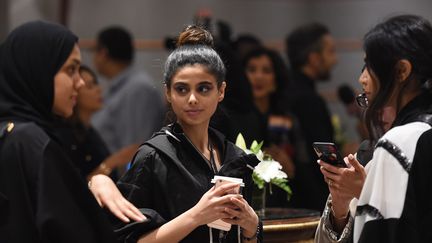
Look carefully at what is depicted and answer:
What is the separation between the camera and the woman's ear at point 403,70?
3.25 metres

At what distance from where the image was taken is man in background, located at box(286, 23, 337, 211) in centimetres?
621

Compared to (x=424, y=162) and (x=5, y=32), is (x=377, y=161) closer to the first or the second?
(x=424, y=162)

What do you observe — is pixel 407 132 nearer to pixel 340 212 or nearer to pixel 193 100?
pixel 340 212

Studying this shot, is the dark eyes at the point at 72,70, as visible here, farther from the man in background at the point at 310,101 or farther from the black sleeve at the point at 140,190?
the man in background at the point at 310,101

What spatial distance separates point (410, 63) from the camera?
3254 millimetres

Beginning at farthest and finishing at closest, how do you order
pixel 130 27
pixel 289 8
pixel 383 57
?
1. pixel 289 8
2. pixel 130 27
3. pixel 383 57

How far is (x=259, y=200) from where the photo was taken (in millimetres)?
4094

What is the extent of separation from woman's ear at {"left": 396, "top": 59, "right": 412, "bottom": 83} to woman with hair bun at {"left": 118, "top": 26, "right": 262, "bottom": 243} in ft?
2.41

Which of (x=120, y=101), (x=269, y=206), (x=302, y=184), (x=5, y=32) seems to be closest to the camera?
(x=269, y=206)

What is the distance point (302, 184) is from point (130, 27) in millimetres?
3123

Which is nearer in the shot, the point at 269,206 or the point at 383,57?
the point at 383,57

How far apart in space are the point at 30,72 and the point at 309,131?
3242mm

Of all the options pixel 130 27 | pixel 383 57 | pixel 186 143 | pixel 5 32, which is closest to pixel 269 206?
pixel 186 143

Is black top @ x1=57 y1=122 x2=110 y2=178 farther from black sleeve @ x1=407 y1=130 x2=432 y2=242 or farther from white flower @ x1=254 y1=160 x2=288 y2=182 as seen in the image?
black sleeve @ x1=407 y1=130 x2=432 y2=242
